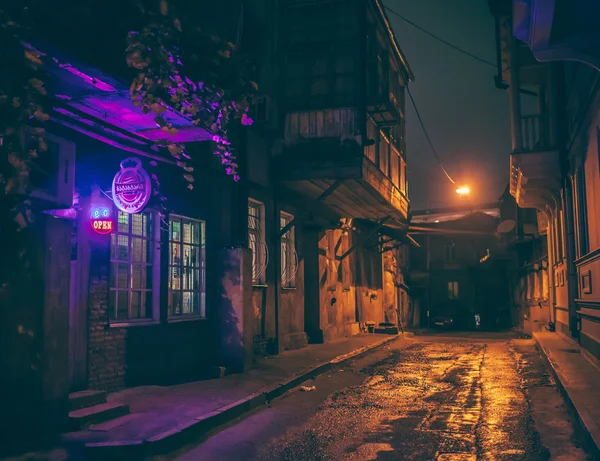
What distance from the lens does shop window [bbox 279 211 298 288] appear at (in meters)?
15.6

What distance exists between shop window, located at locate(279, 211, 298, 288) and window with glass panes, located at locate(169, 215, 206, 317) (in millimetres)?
4274

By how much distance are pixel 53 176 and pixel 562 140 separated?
12.2 m

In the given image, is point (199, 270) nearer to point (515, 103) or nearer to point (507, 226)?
point (515, 103)

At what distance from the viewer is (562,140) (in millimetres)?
14508

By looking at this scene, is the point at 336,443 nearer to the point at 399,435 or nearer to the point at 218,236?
the point at 399,435

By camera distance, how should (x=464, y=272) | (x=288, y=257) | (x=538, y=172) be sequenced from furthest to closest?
(x=464, y=272)
(x=288, y=257)
(x=538, y=172)

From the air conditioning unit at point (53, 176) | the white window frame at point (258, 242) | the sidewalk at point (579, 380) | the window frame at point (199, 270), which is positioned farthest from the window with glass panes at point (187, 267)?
the sidewalk at point (579, 380)

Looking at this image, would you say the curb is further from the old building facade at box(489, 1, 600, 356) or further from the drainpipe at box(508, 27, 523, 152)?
the drainpipe at box(508, 27, 523, 152)

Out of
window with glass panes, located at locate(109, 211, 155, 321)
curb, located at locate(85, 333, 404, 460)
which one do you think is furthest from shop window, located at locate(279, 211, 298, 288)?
window with glass panes, located at locate(109, 211, 155, 321)

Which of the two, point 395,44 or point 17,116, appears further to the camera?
point 395,44

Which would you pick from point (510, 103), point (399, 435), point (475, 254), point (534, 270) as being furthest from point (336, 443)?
point (475, 254)

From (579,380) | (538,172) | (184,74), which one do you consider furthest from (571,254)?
(184,74)

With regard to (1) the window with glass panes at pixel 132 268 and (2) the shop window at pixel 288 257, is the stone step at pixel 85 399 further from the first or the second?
(2) the shop window at pixel 288 257

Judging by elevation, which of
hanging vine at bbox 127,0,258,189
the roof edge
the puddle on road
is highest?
the roof edge
